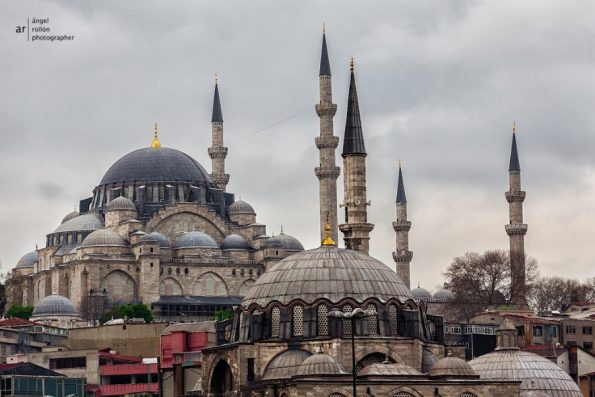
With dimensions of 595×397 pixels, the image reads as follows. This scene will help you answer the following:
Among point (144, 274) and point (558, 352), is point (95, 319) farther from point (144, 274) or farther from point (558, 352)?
point (558, 352)

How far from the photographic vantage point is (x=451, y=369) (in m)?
47.4

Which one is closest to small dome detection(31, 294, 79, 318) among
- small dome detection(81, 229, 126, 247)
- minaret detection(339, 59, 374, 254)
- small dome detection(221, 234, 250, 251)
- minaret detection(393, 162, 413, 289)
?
small dome detection(81, 229, 126, 247)

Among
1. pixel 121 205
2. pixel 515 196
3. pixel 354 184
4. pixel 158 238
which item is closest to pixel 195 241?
pixel 158 238

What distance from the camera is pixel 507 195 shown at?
97.2 metres

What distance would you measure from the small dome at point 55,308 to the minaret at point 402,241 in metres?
17.3

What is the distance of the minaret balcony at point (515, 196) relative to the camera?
96.4 meters

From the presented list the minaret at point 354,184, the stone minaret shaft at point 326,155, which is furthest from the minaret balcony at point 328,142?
the minaret at point 354,184

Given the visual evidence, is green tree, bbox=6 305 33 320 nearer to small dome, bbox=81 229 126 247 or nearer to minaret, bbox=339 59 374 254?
small dome, bbox=81 229 126 247

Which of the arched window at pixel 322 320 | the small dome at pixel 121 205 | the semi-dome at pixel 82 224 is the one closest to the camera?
the arched window at pixel 322 320

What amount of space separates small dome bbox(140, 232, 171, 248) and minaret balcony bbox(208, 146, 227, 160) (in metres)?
8.12

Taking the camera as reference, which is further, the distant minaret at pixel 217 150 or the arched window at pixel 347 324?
the distant minaret at pixel 217 150

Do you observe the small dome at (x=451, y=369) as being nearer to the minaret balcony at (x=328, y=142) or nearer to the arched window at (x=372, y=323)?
the arched window at (x=372, y=323)

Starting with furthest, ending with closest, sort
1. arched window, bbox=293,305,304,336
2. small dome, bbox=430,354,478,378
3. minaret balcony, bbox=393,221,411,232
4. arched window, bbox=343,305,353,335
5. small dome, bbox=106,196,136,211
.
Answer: small dome, bbox=106,196,136,211
minaret balcony, bbox=393,221,411,232
arched window, bbox=293,305,304,336
arched window, bbox=343,305,353,335
small dome, bbox=430,354,478,378

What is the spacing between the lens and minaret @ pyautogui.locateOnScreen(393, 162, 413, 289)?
3962 inches
